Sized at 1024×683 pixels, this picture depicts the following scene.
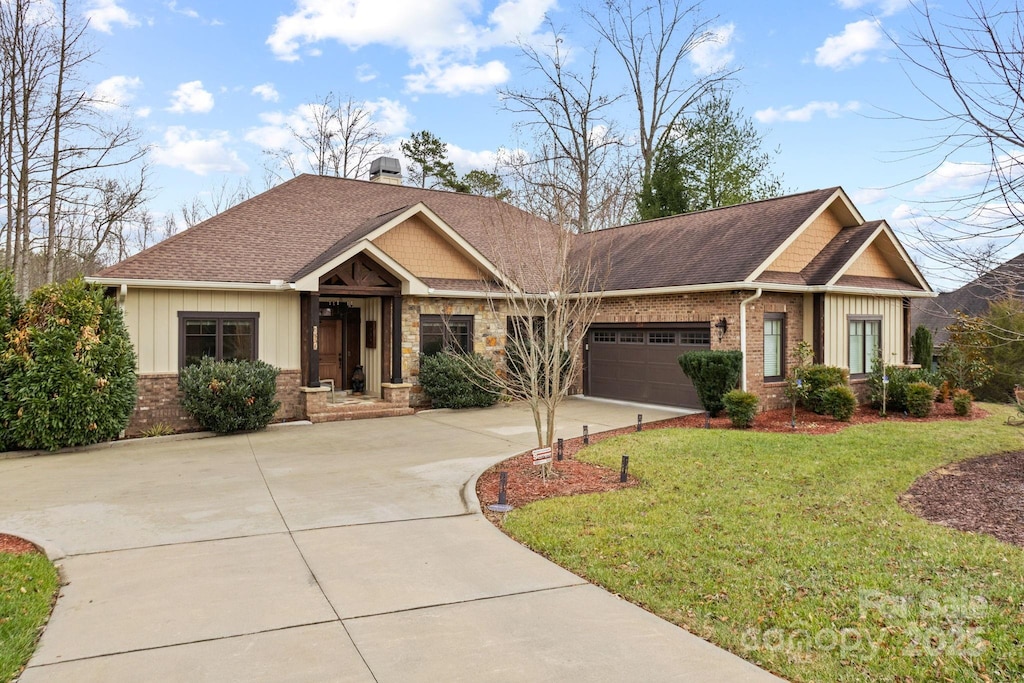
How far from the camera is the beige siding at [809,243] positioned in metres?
16.2

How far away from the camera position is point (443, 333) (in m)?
17.5

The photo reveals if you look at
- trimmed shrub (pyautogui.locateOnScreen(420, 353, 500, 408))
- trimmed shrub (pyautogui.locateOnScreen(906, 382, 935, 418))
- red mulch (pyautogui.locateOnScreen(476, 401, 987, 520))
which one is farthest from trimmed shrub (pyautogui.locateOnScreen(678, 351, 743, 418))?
trimmed shrub (pyautogui.locateOnScreen(420, 353, 500, 408))

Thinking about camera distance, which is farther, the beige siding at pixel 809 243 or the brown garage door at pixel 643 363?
the brown garage door at pixel 643 363

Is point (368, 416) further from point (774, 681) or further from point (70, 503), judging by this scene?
point (774, 681)

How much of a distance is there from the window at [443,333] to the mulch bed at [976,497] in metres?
10.9

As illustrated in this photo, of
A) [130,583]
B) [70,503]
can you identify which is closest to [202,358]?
[70,503]

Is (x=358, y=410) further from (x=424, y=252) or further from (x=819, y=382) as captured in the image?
(x=819, y=382)

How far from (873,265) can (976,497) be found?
11.5 metres

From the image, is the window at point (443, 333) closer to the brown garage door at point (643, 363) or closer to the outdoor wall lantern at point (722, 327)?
the brown garage door at point (643, 363)

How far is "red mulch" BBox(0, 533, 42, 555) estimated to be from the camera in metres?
6.37

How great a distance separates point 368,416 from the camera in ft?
51.6

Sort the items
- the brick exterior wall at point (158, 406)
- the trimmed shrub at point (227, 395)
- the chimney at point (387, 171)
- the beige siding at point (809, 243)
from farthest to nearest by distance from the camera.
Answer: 1. the chimney at point (387, 171)
2. the beige siding at point (809, 243)
3. the brick exterior wall at point (158, 406)
4. the trimmed shrub at point (227, 395)

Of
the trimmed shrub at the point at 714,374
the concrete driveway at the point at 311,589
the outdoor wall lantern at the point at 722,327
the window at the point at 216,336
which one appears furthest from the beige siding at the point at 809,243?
the window at the point at 216,336

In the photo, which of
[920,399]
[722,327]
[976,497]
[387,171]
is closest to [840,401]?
[920,399]
